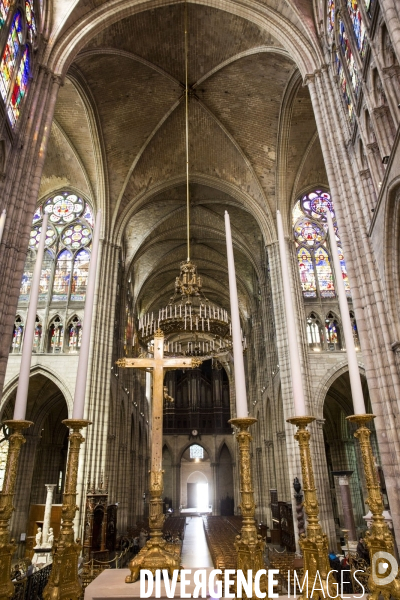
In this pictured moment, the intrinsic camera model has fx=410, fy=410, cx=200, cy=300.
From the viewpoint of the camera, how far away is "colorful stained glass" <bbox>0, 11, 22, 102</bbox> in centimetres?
869

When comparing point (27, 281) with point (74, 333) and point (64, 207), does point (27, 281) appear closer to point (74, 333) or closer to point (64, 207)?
point (74, 333)

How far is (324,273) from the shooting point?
61.0 ft

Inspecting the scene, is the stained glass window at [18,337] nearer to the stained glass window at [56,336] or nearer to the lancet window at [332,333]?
the stained glass window at [56,336]

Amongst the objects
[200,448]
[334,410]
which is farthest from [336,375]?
[200,448]

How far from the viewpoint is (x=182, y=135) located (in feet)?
63.4

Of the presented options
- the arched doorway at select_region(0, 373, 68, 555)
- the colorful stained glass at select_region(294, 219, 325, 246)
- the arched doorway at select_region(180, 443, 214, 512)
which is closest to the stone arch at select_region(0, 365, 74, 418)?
the arched doorway at select_region(0, 373, 68, 555)

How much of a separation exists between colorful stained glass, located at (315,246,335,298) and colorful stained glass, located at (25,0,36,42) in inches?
538

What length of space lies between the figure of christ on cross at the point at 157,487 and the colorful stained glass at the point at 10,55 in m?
7.21

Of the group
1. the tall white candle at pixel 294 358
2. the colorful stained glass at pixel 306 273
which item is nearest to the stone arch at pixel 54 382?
the colorful stained glass at pixel 306 273

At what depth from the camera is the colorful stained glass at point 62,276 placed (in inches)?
742

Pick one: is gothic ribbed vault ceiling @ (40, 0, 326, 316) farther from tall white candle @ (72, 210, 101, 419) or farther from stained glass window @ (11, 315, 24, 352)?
tall white candle @ (72, 210, 101, 419)

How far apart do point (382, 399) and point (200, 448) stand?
35.9m

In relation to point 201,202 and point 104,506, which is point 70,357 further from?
point 201,202

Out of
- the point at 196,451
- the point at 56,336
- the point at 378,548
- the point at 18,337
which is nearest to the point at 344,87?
the point at 378,548
